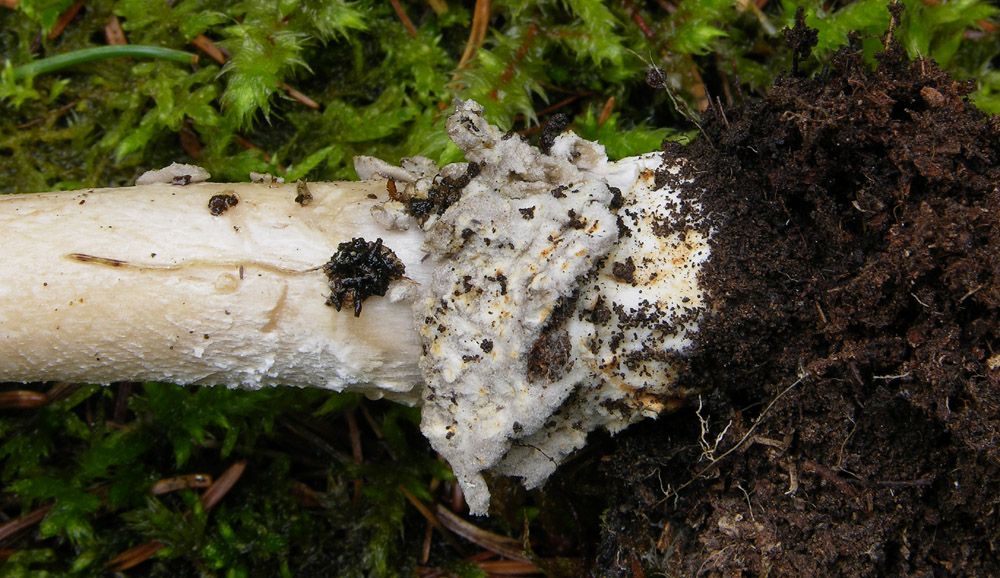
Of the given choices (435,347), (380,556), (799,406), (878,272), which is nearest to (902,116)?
(878,272)

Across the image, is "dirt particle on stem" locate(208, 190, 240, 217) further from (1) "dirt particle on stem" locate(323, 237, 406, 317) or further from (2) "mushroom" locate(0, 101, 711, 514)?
(1) "dirt particle on stem" locate(323, 237, 406, 317)

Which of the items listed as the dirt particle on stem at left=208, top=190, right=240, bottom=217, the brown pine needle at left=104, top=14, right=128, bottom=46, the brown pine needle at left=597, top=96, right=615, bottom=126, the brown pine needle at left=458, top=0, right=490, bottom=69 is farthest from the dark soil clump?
the brown pine needle at left=104, top=14, right=128, bottom=46

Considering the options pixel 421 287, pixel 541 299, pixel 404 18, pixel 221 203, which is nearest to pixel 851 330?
pixel 541 299

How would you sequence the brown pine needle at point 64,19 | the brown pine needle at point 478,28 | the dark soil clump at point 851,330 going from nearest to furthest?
the dark soil clump at point 851,330
the brown pine needle at point 478,28
the brown pine needle at point 64,19

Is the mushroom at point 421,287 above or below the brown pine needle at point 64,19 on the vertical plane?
below

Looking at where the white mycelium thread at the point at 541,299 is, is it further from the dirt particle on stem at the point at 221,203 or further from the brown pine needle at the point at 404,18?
the brown pine needle at the point at 404,18

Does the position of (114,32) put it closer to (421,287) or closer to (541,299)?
(421,287)

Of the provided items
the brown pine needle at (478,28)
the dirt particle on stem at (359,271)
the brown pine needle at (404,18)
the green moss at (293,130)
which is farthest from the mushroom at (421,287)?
the brown pine needle at (404,18)
